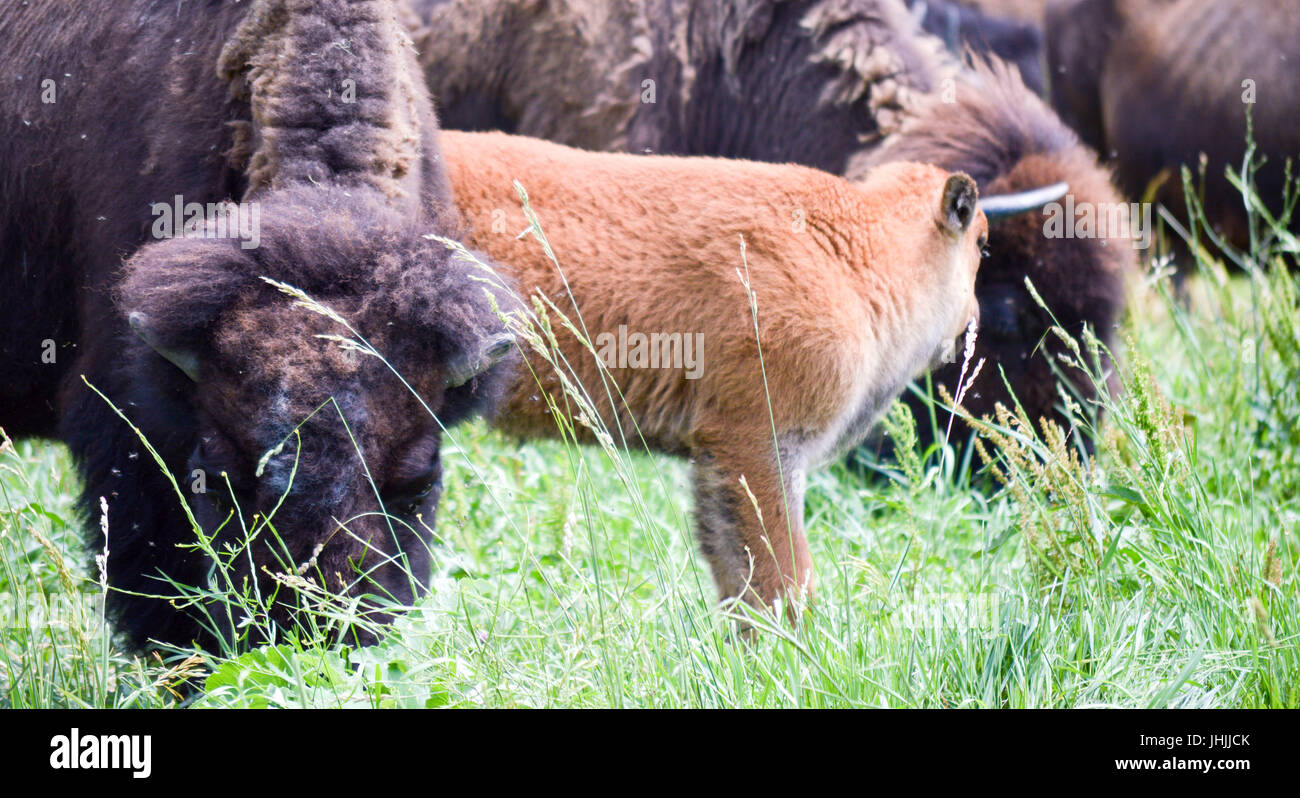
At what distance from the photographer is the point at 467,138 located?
13.0 feet

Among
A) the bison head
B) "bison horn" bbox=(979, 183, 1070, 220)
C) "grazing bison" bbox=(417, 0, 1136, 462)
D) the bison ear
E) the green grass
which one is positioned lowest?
the green grass

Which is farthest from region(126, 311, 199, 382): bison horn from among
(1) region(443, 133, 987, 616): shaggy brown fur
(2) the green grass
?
(1) region(443, 133, 987, 616): shaggy brown fur

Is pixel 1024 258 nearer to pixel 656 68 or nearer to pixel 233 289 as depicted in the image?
pixel 656 68

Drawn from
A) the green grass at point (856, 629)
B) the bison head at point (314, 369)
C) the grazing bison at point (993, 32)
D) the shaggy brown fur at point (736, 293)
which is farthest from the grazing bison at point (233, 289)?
Answer: the grazing bison at point (993, 32)

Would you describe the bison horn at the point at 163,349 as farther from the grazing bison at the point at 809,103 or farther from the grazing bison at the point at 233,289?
the grazing bison at the point at 809,103

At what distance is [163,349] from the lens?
2654 mm

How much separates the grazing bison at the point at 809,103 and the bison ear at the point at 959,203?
0.77 meters

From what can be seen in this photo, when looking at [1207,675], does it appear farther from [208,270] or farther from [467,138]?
[467,138]

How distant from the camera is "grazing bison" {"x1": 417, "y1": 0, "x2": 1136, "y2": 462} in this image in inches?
183

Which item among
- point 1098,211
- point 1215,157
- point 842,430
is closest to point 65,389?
point 842,430

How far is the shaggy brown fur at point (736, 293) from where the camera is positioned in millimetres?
3539

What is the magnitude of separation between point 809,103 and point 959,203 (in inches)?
72.2

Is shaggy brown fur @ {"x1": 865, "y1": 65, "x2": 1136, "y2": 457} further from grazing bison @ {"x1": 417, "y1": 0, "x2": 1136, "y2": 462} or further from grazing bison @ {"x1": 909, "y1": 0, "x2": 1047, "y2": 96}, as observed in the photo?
grazing bison @ {"x1": 909, "y1": 0, "x2": 1047, "y2": 96}

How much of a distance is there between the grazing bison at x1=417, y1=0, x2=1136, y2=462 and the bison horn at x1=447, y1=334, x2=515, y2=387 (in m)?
2.36
